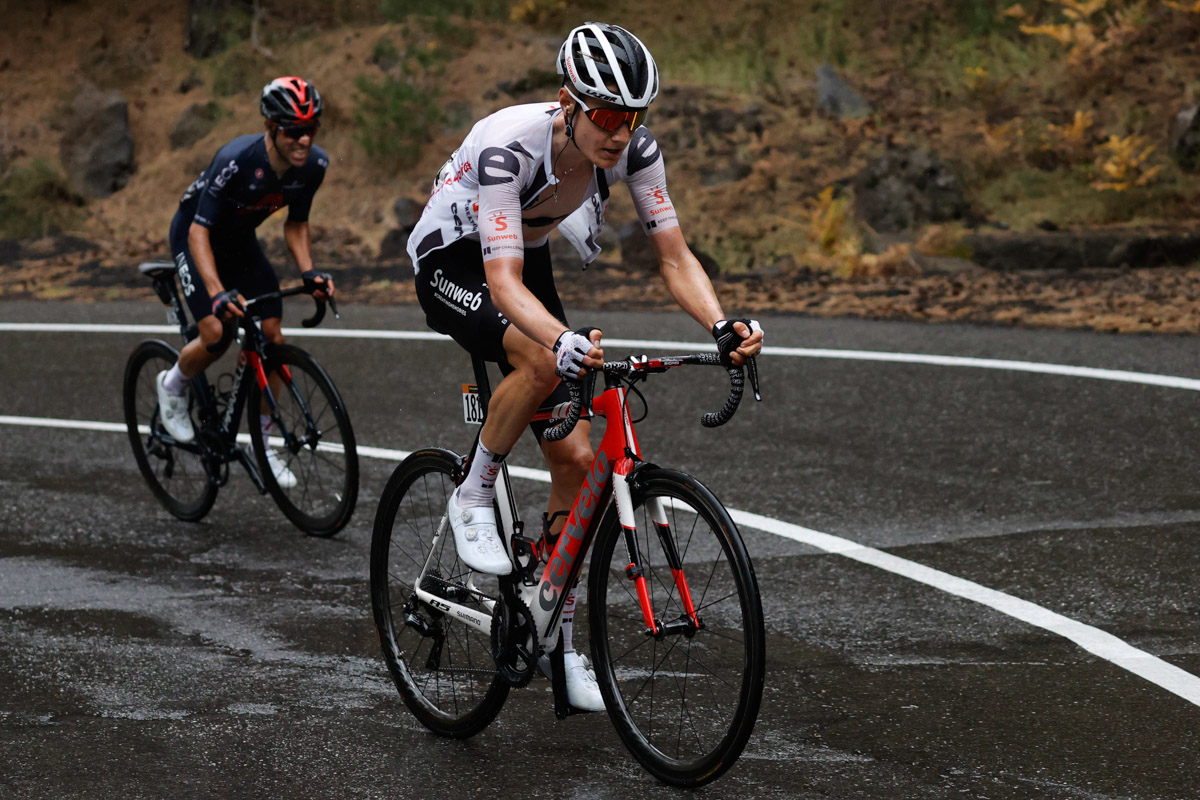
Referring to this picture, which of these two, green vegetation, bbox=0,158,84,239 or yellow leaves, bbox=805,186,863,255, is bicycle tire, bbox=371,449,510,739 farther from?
green vegetation, bbox=0,158,84,239

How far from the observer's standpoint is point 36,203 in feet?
61.5

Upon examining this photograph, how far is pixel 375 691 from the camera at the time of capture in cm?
501

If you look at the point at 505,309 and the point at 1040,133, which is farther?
the point at 1040,133

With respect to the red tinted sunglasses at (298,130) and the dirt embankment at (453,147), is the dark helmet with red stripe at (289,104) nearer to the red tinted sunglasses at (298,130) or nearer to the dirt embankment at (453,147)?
the red tinted sunglasses at (298,130)

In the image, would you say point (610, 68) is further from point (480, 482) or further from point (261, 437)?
point (261, 437)

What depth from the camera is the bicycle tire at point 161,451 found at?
743cm

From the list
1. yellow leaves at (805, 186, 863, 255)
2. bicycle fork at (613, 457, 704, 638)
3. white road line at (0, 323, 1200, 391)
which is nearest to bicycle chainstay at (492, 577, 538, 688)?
bicycle fork at (613, 457, 704, 638)

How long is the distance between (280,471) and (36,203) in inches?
513

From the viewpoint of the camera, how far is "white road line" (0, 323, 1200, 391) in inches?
376

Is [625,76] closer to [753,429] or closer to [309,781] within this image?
[309,781]

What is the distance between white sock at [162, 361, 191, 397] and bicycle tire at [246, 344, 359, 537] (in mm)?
409

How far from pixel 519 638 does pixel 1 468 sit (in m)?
4.94

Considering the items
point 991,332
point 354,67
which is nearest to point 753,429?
point 991,332

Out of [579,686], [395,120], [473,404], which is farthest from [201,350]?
[395,120]
